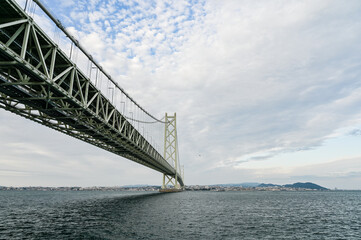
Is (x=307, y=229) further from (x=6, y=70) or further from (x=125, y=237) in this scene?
(x=6, y=70)

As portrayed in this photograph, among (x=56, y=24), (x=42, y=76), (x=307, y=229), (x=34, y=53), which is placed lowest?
(x=307, y=229)

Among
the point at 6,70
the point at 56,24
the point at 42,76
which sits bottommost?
the point at 42,76

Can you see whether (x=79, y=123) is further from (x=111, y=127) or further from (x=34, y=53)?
(x=34, y=53)

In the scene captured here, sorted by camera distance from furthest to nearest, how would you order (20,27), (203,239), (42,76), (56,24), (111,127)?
(111,127)
(56,24)
(203,239)
(42,76)
(20,27)

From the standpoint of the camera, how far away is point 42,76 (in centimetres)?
1482

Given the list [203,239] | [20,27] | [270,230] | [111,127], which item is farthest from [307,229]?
[20,27]

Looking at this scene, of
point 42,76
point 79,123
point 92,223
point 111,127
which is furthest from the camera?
point 111,127

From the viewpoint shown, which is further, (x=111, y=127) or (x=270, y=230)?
(x=111, y=127)

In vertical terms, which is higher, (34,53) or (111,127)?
(34,53)

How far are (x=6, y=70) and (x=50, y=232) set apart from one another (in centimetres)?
1248

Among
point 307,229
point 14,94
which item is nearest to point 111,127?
point 14,94

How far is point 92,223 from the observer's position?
20.9 meters

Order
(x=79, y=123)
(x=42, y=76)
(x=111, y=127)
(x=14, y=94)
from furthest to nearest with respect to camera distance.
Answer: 1. (x=111, y=127)
2. (x=79, y=123)
3. (x=14, y=94)
4. (x=42, y=76)

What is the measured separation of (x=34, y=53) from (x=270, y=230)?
23.8m
